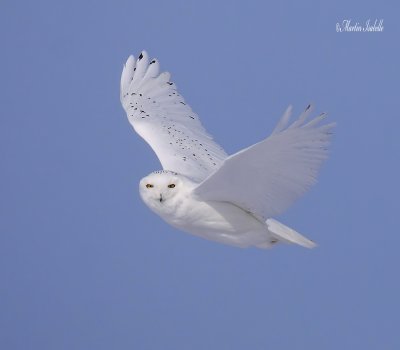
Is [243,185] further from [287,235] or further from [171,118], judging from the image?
[171,118]

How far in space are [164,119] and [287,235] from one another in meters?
0.81

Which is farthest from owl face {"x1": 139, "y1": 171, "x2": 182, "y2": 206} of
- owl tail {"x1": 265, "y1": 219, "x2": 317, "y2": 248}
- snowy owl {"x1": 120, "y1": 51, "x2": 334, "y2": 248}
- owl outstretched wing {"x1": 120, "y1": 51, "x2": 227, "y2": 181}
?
owl outstretched wing {"x1": 120, "y1": 51, "x2": 227, "y2": 181}

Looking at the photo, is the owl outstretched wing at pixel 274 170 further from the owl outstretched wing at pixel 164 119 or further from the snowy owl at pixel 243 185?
the owl outstretched wing at pixel 164 119

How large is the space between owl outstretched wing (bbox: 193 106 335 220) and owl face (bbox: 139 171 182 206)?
0.06 metres

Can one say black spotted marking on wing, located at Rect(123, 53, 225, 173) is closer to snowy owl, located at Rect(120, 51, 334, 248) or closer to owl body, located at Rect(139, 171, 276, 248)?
snowy owl, located at Rect(120, 51, 334, 248)

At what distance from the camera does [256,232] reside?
2721mm

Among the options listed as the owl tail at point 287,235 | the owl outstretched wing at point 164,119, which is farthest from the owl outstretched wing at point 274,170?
the owl outstretched wing at point 164,119

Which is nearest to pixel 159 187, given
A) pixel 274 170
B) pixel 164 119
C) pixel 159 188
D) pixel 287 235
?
pixel 159 188

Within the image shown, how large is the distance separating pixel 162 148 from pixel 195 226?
1.90ft

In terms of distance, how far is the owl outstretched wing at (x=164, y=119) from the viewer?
316 cm

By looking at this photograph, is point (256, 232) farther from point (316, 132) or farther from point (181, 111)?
point (181, 111)

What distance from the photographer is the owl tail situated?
9.02 feet

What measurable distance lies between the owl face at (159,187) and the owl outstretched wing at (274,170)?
0.06 m

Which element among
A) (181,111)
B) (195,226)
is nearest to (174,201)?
(195,226)
